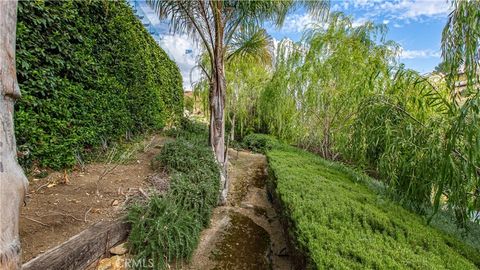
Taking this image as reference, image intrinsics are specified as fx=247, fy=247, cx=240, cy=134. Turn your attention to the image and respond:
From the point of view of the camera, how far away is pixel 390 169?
290 cm

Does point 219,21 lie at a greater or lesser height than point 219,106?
greater

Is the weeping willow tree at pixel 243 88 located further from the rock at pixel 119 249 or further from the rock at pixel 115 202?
the rock at pixel 119 249

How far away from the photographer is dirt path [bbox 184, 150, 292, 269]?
2650 millimetres

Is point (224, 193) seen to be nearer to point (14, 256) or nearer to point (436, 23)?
point (14, 256)

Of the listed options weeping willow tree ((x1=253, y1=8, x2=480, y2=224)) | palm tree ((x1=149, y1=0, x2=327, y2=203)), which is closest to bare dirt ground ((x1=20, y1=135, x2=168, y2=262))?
palm tree ((x1=149, y1=0, x2=327, y2=203))

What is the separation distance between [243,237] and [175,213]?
104cm

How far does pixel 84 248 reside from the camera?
6.37 feet

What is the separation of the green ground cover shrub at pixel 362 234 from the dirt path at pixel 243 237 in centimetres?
58

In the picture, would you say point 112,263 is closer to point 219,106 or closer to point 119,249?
point 119,249

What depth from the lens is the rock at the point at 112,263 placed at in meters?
2.09

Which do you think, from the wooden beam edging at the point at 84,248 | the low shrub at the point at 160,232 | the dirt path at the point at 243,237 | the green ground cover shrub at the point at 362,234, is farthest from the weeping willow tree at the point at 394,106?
the wooden beam edging at the point at 84,248

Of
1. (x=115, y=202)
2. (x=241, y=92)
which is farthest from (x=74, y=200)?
(x=241, y=92)

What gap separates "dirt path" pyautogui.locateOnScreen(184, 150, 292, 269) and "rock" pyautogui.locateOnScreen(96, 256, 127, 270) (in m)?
0.63

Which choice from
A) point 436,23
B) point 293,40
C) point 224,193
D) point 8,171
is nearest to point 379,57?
point 293,40
